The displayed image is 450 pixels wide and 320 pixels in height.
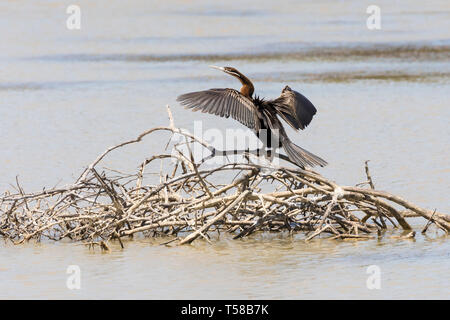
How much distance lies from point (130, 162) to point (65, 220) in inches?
123

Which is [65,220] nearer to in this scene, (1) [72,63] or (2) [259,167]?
(2) [259,167]

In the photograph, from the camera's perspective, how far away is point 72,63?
19406mm

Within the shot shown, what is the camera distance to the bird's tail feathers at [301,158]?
7277 mm

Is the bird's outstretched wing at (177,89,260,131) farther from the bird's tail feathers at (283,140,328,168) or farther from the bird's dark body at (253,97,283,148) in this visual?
the bird's tail feathers at (283,140,328,168)

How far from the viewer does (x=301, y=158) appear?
7344 mm

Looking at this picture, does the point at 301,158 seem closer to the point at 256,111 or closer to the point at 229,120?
the point at 256,111

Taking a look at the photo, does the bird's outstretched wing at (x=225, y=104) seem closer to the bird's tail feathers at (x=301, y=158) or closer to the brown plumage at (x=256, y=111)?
the brown plumage at (x=256, y=111)

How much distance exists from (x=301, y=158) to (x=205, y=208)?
31.6 inches

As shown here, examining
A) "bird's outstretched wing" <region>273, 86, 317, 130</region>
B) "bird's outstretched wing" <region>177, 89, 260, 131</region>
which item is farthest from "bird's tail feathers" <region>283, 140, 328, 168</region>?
"bird's outstretched wing" <region>177, 89, 260, 131</region>

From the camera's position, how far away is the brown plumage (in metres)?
7.14

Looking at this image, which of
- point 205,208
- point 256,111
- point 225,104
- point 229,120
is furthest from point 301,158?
point 229,120
